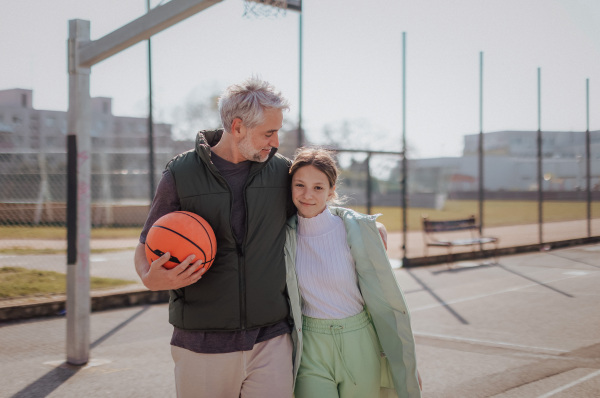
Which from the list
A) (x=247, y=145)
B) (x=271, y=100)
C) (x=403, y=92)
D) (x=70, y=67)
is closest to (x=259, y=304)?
(x=247, y=145)

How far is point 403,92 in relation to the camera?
12375mm

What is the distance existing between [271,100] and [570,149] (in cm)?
3058

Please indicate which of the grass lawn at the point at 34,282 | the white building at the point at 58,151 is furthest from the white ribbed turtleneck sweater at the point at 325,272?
the grass lawn at the point at 34,282

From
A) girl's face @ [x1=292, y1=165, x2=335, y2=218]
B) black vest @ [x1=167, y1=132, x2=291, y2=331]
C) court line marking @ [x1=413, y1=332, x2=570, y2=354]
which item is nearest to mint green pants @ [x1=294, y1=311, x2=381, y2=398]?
black vest @ [x1=167, y1=132, x2=291, y2=331]

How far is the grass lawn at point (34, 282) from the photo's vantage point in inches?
338

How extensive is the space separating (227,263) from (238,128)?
0.62 metres

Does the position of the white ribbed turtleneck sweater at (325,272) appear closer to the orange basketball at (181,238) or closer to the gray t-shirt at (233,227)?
the gray t-shirt at (233,227)

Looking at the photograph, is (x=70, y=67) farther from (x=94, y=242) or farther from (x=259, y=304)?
(x=94, y=242)

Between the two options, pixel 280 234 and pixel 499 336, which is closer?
pixel 280 234

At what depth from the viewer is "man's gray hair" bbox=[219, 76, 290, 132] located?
2.69 m

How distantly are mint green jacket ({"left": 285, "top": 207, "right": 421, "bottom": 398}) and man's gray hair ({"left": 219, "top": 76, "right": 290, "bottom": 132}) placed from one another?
62 centimetres

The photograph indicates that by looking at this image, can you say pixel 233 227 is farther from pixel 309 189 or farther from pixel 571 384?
pixel 571 384

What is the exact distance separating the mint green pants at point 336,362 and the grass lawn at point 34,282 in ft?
22.0

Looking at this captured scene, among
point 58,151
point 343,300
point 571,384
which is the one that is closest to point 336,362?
point 343,300
